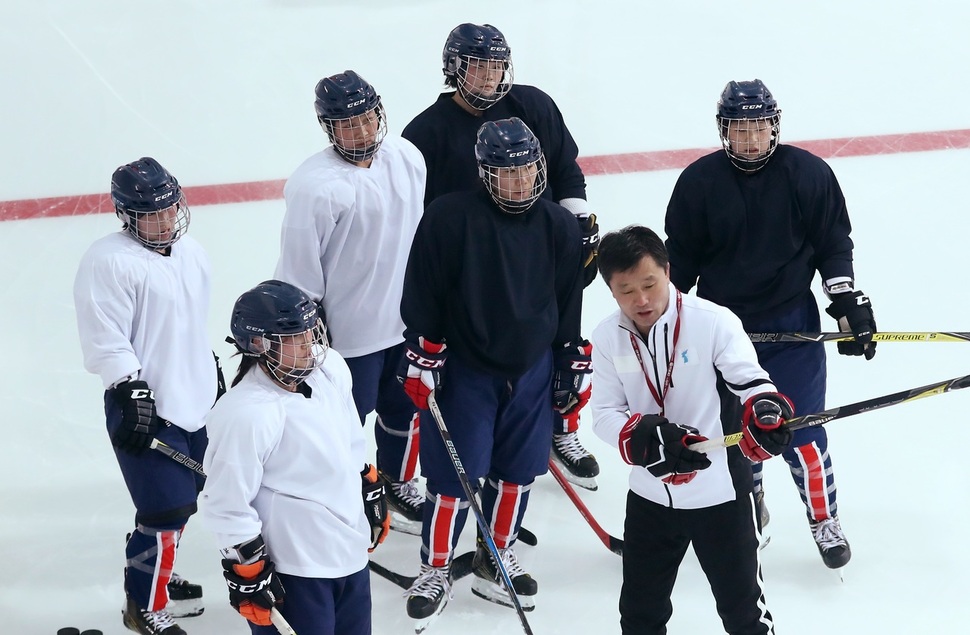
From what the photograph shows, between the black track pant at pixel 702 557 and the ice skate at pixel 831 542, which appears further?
the ice skate at pixel 831 542

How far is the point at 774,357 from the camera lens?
3.44 m

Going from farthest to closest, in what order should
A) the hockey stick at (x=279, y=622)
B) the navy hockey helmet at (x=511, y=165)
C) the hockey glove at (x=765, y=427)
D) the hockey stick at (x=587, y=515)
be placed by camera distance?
the hockey stick at (x=587, y=515), the navy hockey helmet at (x=511, y=165), the hockey stick at (x=279, y=622), the hockey glove at (x=765, y=427)

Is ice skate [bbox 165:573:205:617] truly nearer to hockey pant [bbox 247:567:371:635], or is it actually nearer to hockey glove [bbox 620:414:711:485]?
hockey pant [bbox 247:567:371:635]

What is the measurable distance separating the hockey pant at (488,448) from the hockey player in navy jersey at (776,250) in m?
0.58

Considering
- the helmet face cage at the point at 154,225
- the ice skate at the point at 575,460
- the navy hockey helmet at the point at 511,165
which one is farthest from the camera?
the ice skate at the point at 575,460

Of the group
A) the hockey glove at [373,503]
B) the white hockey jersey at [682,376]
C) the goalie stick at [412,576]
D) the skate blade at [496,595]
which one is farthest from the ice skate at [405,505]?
the white hockey jersey at [682,376]

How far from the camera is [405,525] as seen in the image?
383 centimetres

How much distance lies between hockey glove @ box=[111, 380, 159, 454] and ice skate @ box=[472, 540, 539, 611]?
100 centimetres

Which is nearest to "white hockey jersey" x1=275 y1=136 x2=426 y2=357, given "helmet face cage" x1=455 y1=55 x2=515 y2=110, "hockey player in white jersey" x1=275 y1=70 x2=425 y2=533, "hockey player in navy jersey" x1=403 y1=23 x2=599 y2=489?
"hockey player in white jersey" x1=275 y1=70 x2=425 y2=533

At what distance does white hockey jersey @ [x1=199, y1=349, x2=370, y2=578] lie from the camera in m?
2.43

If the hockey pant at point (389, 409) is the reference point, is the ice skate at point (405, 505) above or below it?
below

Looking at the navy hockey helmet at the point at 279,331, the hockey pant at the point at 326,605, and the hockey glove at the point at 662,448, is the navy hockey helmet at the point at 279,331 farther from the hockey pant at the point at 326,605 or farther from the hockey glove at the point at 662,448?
the hockey glove at the point at 662,448

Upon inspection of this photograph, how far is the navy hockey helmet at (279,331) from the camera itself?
2.47 meters

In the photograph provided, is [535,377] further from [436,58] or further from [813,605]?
[436,58]
